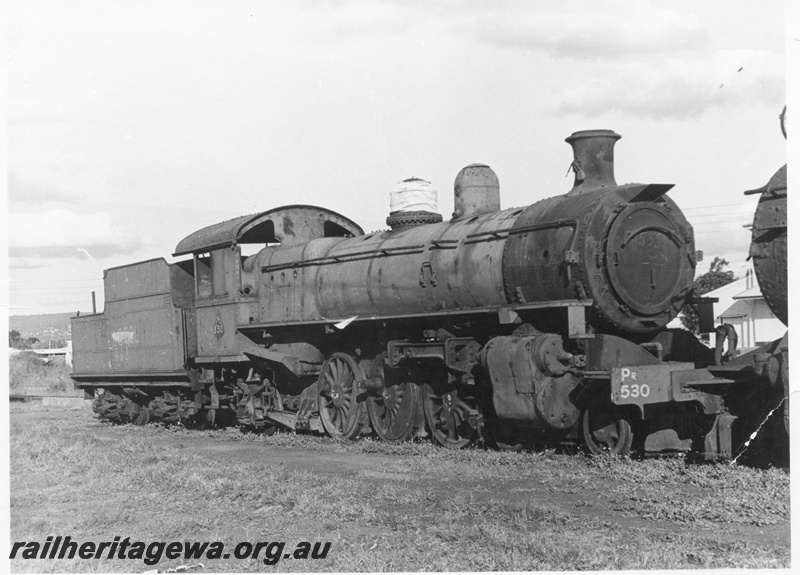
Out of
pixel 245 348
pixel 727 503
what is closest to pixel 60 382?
pixel 245 348

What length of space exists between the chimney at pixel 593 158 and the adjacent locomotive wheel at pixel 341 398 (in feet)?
14.3

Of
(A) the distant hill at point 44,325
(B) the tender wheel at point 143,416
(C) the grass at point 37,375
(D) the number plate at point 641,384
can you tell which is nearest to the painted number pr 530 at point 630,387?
(D) the number plate at point 641,384

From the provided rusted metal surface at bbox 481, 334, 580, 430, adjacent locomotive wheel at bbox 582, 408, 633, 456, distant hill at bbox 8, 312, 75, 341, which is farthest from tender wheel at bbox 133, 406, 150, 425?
distant hill at bbox 8, 312, 75, 341

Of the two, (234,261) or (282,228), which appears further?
(282,228)

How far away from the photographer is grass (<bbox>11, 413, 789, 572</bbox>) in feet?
20.7

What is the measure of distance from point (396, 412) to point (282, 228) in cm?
462

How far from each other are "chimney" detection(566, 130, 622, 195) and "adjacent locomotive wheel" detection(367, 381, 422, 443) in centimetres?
356

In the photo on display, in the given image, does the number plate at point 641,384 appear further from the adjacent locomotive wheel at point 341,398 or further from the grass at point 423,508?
the adjacent locomotive wheel at point 341,398

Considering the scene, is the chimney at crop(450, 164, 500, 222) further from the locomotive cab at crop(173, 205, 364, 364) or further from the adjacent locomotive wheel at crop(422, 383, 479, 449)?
the locomotive cab at crop(173, 205, 364, 364)

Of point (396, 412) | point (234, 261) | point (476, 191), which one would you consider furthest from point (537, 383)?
point (234, 261)

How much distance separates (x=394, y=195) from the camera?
14.1m

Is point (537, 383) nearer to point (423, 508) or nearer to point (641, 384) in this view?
point (641, 384)

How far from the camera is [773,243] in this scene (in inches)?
337

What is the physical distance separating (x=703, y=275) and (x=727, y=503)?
48353mm
